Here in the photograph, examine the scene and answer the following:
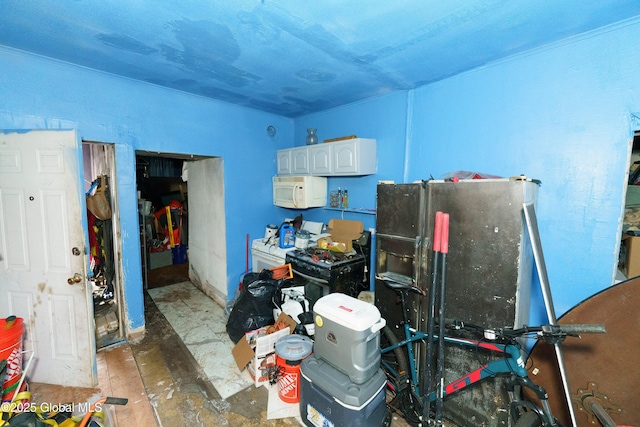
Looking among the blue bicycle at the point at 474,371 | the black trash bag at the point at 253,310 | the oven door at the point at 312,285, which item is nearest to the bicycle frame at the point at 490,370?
the blue bicycle at the point at 474,371

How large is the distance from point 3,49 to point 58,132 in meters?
0.81

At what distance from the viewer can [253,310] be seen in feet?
9.52

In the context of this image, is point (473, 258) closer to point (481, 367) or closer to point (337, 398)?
point (481, 367)

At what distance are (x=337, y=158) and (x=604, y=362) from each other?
2.76 meters

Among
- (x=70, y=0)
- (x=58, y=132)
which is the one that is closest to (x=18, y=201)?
(x=58, y=132)

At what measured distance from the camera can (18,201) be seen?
2.11 meters

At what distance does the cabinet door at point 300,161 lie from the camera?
3612mm

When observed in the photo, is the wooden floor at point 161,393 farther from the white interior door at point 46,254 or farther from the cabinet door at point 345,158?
the cabinet door at point 345,158

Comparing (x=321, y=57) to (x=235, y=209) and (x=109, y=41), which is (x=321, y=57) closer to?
(x=109, y=41)

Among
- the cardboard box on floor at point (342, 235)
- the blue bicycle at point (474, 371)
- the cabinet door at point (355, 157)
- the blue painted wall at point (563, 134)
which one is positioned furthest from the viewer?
the cardboard box on floor at point (342, 235)

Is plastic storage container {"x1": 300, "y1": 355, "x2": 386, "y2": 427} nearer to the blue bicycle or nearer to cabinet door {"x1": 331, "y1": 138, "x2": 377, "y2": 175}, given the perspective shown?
the blue bicycle

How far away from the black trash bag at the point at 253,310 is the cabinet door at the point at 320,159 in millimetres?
1518

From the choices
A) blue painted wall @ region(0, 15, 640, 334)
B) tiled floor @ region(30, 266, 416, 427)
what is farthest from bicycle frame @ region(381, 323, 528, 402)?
blue painted wall @ region(0, 15, 640, 334)

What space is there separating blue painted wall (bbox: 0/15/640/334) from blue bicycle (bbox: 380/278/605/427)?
853 millimetres
